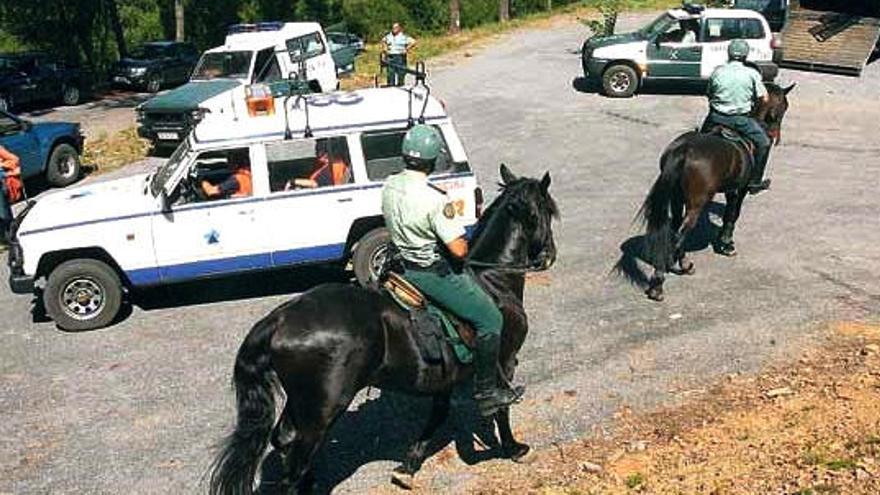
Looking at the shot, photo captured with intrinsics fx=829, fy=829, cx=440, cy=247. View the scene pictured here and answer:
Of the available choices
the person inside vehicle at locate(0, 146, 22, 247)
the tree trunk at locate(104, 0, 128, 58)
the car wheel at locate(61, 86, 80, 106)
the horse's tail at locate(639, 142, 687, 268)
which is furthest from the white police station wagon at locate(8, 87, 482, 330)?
the tree trunk at locate(104, 0, 128, 58)

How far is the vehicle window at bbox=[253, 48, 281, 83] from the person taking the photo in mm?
20594

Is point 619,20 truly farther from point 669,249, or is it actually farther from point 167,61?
point 669,249

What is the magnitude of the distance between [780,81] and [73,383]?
68.7ft

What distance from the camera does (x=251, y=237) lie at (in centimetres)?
1032

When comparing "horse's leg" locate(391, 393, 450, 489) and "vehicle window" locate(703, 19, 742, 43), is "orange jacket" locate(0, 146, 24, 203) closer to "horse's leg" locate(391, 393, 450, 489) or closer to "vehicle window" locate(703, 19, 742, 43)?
"horse's leg" locate(391, 393, 450, 489)

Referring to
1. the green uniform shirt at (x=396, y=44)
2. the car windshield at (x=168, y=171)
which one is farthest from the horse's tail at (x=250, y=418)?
the green uniform shirt at (x=396, y=44)

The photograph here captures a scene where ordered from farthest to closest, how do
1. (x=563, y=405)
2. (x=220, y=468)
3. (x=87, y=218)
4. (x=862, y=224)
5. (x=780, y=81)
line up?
(x=780, y=81) < (x=862, y=224) < (x=87, y=218) < (x=563, y=405) < (x=220, y=468)

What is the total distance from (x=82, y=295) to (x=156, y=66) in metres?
22.9

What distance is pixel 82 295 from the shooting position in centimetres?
1016

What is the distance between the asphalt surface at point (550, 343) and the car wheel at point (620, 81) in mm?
6745

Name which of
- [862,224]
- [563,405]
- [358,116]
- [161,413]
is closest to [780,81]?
[862,224]

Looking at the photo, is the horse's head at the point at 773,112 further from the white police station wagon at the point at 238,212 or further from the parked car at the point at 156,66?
the parked car at the point at 156,66

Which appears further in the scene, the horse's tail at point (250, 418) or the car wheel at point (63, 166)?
the car wheel at point (63, 166)

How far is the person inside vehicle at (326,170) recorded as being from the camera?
1049 cm
